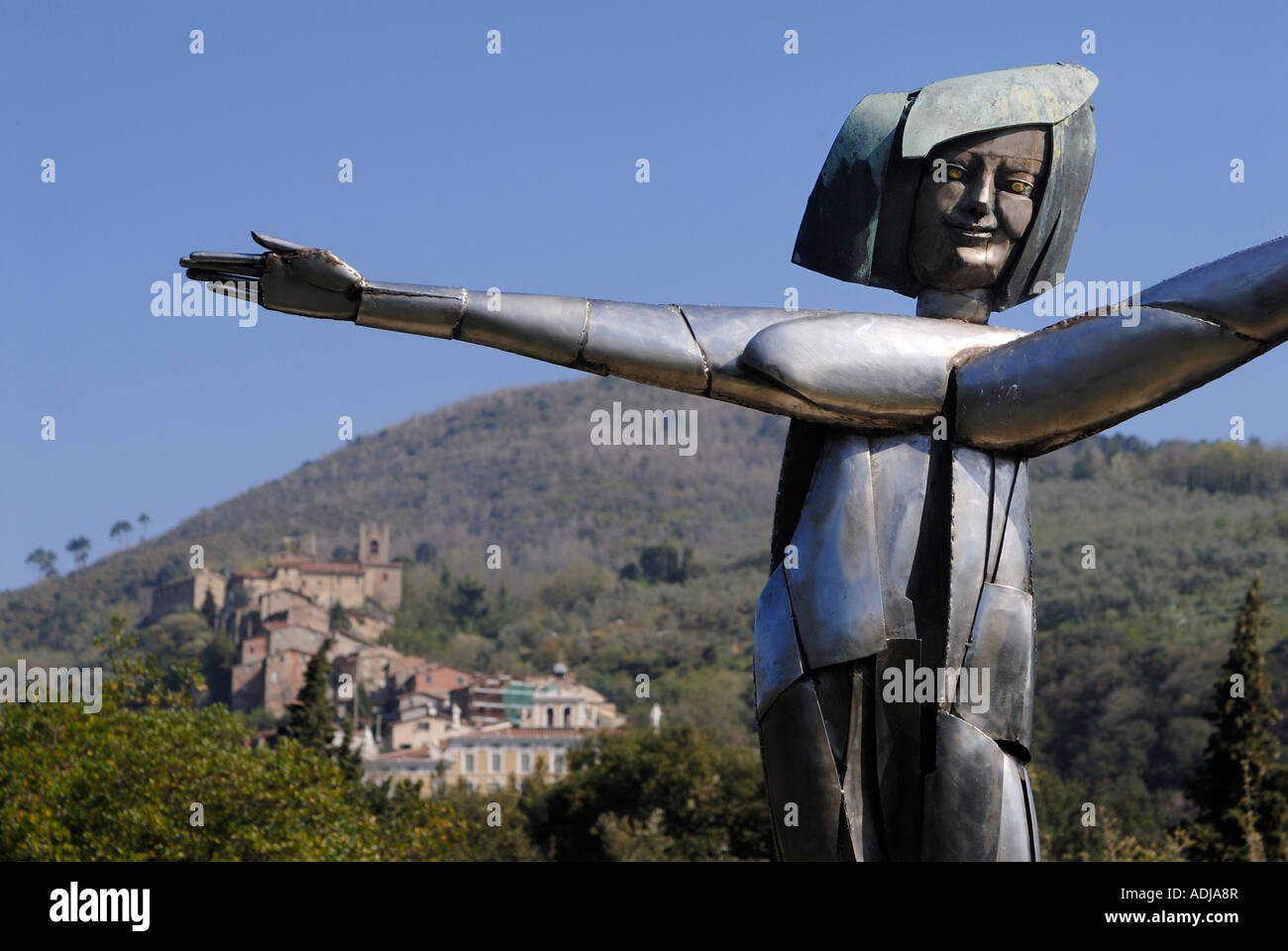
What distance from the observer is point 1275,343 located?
745 cm

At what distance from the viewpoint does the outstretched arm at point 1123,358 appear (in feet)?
24.2

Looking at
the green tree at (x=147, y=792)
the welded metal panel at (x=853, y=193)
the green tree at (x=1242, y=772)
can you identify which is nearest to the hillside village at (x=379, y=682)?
the green tree at (x=1242, y=772)

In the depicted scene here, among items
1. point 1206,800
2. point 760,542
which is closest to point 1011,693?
point 1206,800

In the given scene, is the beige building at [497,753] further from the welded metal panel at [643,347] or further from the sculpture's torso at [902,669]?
the welded metal panel at [643,347]

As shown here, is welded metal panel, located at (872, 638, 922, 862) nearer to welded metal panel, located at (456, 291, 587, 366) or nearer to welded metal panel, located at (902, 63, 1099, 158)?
welded metal panel, located at (456, 291, 587, 366)

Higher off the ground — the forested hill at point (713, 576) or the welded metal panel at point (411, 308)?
the forested hill at point (713, 576)

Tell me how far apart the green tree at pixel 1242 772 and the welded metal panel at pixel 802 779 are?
2609 cm

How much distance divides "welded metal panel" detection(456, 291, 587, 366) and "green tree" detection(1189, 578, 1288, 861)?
26.8 meters

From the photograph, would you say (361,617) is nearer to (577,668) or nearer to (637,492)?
(577,668)

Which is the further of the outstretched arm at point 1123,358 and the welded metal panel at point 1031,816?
the welded metal panel at point 1031,816

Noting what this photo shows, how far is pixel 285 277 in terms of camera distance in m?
7.38

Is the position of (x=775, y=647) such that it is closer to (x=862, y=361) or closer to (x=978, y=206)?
(x=862, y=361)

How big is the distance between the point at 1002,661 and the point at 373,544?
515ft
